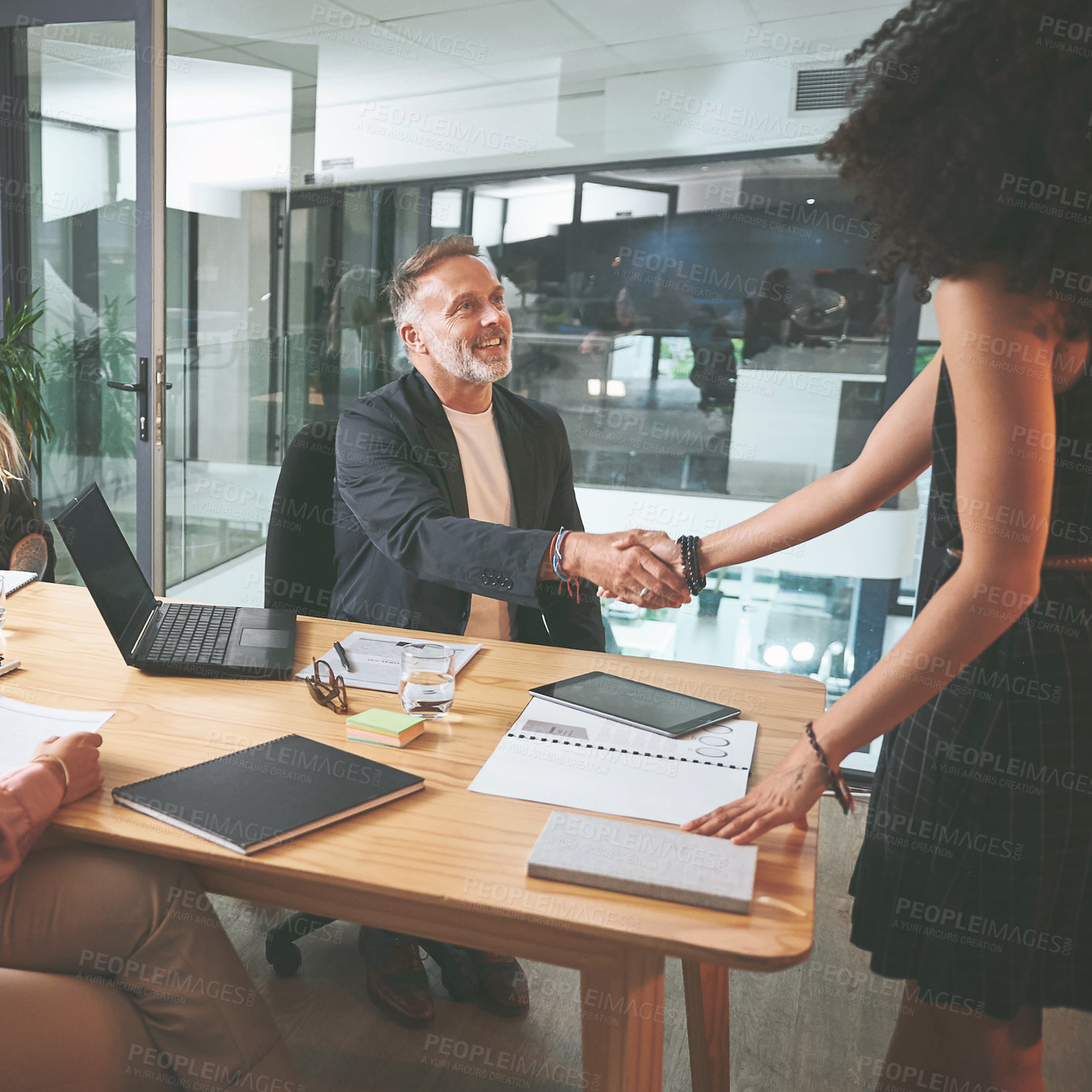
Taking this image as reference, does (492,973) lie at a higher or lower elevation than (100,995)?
lower

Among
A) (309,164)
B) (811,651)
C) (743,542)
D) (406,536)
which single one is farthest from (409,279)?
(811,651)

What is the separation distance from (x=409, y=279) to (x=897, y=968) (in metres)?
1.84

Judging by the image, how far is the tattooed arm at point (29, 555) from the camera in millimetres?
2328

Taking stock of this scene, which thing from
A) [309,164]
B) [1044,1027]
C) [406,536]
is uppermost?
[309,164]

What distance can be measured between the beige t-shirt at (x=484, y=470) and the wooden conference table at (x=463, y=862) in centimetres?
71

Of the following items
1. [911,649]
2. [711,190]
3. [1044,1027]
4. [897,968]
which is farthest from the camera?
[711,190]

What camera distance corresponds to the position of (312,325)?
3.55 metres

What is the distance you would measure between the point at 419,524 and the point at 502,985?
0.92 meters

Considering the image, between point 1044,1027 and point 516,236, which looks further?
point 516,236

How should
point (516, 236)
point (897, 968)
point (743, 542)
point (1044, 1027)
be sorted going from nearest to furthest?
point (897, 968) → point (743, 542) → point (1044, 1027) → point (516, 236)

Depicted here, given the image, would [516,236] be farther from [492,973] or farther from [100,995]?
[100,995]

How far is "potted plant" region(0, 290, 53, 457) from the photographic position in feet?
11.6
